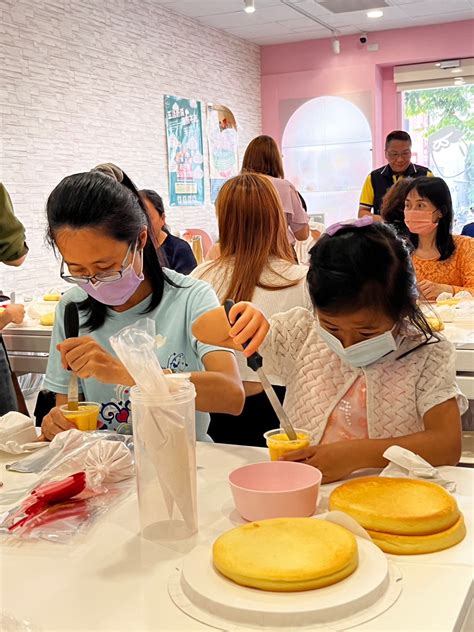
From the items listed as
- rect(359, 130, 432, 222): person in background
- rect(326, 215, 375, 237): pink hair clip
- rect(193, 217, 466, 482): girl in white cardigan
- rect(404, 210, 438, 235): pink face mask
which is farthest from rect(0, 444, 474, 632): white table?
rect(359, 130, 432, 222): person in background

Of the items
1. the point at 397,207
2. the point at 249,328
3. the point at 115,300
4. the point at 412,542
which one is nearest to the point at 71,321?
the point at 115,300

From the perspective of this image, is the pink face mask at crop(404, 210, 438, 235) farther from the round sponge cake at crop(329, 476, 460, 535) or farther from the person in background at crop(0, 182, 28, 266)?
the round sponge cake at crop(329, 476, 460, 535)

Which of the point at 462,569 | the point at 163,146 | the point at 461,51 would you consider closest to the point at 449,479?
the point at 462,569

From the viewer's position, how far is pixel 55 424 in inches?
64.5

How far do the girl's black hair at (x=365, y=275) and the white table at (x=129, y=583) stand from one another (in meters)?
0.42

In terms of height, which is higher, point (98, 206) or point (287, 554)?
point (98, 206)

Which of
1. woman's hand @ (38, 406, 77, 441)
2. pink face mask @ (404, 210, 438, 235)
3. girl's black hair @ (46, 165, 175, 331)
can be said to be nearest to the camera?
woman's hand @ (38, 406, 77, 441)

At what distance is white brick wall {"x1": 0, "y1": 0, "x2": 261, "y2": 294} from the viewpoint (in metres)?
5.34

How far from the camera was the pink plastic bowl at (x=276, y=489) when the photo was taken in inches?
46.1

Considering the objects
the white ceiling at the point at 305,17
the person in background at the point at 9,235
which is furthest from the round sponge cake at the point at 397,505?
the white ceiling at the point at 305,17

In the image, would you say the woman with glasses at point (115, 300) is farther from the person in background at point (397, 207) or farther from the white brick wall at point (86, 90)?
the white brick wall at point (86, 90)

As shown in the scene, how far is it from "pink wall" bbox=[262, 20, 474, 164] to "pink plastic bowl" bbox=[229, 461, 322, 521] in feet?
25.6

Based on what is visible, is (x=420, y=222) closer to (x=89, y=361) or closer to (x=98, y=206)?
(x=98, y=206)

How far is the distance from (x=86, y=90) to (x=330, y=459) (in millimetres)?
5309
